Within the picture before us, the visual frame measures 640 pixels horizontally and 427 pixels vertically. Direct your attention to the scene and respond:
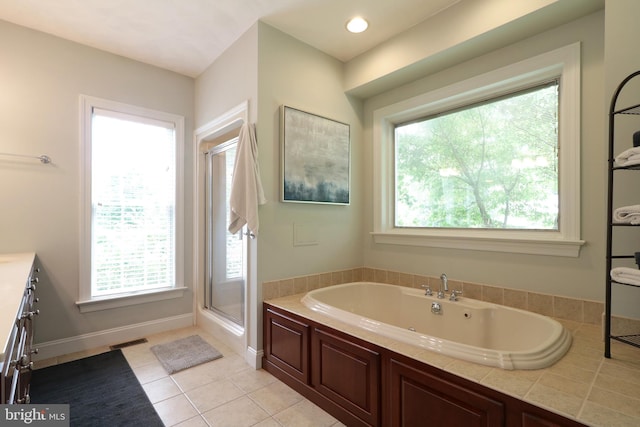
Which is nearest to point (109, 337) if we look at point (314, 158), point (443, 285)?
point (314, 158)

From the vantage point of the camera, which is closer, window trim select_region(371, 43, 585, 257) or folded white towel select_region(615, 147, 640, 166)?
folded white towel select_region(615, 147, 640, 166)

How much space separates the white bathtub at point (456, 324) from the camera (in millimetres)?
1341

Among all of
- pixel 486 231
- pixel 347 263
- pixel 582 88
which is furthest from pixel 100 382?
pixel 582 88

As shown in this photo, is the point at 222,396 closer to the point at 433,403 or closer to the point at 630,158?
the point at 433,403

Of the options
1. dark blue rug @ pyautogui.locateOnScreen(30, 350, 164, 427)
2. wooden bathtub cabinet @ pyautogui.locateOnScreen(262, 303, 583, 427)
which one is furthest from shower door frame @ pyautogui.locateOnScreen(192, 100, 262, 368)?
dark blue rug @ pyautogui.locateOnScreen(30, 350, 164, 427)

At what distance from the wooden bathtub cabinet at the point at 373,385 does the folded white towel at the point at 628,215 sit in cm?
88

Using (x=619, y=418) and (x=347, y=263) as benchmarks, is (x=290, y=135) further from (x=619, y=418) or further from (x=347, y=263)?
(x=619, y=418)

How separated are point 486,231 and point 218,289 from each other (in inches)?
101

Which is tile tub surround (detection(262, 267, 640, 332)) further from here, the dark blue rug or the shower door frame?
the dark blue rug

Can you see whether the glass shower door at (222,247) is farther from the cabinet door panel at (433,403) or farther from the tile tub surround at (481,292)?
the cabinet door panel at (433,403)

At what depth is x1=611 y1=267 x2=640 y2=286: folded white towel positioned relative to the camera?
1.24 metres

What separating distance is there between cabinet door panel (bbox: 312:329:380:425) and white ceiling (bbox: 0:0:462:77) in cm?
231

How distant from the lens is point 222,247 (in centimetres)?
306

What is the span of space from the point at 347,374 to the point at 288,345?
555mm
